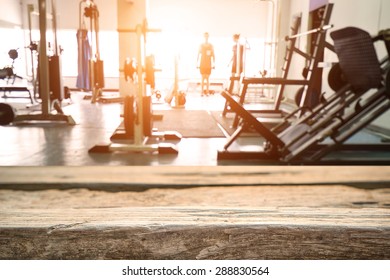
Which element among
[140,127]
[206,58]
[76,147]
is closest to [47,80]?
[76,147]

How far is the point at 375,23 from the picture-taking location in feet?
13.7

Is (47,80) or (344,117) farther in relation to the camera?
(47,80)

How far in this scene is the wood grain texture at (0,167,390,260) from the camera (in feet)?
2.38

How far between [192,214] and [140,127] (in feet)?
8.01

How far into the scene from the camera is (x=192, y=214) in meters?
0.78

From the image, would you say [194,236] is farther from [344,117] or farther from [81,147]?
[81,147]

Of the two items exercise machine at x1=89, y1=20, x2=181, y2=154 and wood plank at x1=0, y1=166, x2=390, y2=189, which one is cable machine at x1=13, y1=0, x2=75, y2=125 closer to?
exercise machine at x1=89, y1=20, x2=181, y2=154

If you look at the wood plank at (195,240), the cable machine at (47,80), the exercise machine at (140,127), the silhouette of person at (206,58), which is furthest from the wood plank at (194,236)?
the silhouette of person at (206,58)

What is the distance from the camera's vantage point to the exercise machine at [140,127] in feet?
9.93

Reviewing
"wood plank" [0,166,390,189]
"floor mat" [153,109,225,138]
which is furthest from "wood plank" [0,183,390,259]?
"floor mat" [153,109,225,138]

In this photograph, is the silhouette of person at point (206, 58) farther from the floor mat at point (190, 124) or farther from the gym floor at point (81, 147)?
the gym floor at point (81, 147)

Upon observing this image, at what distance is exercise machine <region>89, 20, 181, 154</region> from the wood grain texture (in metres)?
2.05

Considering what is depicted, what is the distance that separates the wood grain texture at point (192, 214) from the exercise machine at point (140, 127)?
6.72 ft

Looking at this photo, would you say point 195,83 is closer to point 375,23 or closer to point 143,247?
point 375,23
